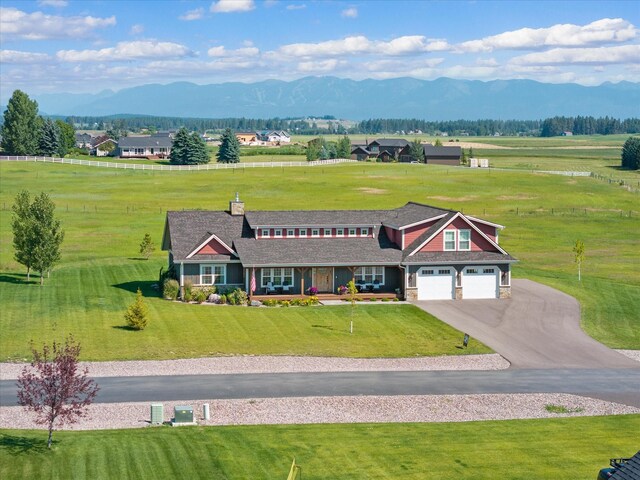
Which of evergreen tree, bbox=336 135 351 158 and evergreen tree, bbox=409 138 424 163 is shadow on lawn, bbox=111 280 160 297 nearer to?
evergreen tree, bbox=409 138 424 163

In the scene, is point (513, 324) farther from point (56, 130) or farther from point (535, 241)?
point (56, 130)

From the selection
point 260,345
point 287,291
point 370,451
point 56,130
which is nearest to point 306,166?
point 56,130

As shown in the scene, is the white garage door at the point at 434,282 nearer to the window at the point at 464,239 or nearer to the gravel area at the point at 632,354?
the window at the point at 464,239

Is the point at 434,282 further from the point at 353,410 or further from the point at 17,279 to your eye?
the point at 17,279

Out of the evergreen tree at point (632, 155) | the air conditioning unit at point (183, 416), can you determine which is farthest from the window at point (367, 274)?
the evergreen tree at point (632, 155)

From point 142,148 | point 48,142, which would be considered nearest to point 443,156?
point 142,148

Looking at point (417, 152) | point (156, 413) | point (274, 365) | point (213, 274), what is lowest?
point (274, 365)
